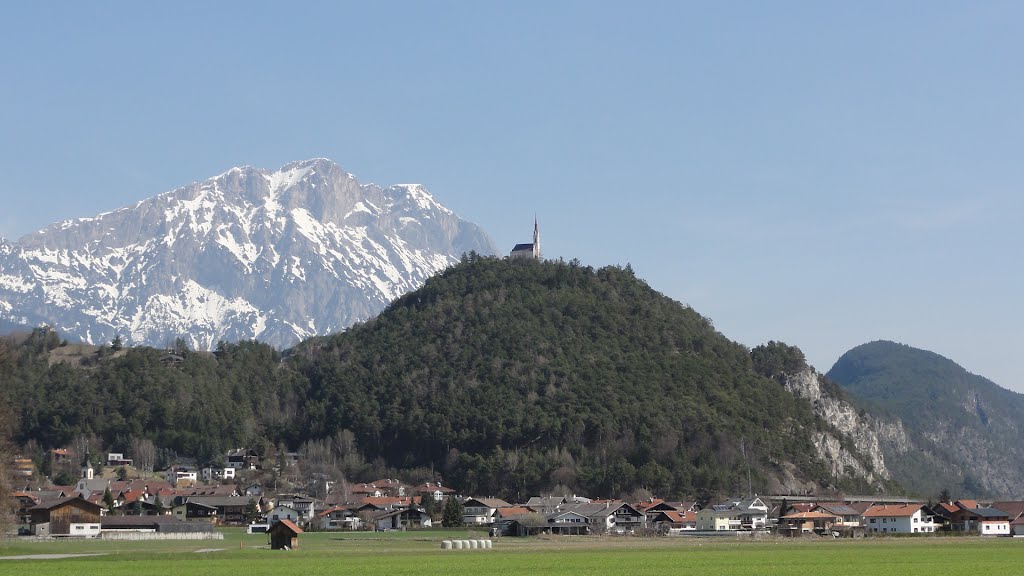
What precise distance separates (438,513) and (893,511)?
46.9 metres

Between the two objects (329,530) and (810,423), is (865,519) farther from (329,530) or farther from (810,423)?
(810,423)

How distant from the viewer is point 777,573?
50.0 metres

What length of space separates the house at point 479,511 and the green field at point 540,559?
53040 mm

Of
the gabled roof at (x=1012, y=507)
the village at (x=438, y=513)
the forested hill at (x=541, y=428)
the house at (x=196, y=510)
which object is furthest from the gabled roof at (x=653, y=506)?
the house at (x=196, y=510)

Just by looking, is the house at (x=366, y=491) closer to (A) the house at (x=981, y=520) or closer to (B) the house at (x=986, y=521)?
(A) the house at (x=981, y=520)

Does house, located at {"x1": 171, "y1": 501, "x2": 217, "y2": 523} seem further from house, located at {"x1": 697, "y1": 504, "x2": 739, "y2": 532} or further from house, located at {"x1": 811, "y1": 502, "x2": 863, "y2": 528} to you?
house, located at {"x1": 811, "y1": 502, "x2": 863, "y2": 528}

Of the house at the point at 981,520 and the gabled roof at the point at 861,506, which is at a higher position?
the gabled roof at the point at 861,506

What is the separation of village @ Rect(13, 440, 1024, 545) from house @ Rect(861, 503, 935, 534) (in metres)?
0.12

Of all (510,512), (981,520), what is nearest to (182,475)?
(510,512)

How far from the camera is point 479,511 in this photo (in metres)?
138

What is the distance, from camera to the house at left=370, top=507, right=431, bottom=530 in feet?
429

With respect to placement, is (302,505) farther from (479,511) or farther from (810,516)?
(810,516)

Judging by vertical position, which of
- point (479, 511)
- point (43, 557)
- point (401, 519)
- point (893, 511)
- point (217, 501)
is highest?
point (217, 501)

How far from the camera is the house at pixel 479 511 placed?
13600 cm
